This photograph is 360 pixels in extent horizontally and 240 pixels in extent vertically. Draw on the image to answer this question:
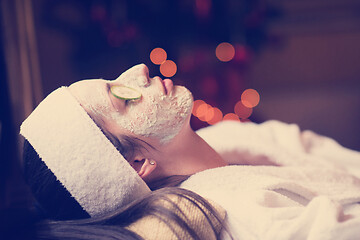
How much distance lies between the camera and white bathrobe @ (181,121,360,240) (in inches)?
27.6

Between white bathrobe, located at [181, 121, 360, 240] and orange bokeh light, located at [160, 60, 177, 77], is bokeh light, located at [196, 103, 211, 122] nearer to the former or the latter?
orange bokeh light, located at [160, 60, 177, 77]

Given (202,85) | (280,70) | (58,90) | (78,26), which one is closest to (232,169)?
(58,90)

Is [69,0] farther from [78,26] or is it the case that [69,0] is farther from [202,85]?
[202,85]

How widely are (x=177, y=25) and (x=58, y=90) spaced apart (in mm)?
1655

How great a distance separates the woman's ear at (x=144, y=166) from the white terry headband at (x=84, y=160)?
0.09m

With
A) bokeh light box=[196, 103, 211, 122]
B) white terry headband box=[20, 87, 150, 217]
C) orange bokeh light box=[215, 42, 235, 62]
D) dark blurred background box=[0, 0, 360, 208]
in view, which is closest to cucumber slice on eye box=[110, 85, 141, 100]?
white terry headband box=[20, 87, 150, 217]

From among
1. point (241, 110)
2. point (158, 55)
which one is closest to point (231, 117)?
point (241, 110)

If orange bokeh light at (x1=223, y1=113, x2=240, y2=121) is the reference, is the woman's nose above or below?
above

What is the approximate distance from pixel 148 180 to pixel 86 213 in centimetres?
19

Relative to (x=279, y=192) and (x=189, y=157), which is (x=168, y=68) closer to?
(x=189, y=157)

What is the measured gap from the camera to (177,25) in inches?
94.6

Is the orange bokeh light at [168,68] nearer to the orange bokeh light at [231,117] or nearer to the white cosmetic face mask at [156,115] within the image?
the orange bokeh light at [231,117]

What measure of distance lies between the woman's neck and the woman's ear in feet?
0.18

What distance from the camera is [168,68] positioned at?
233cm
